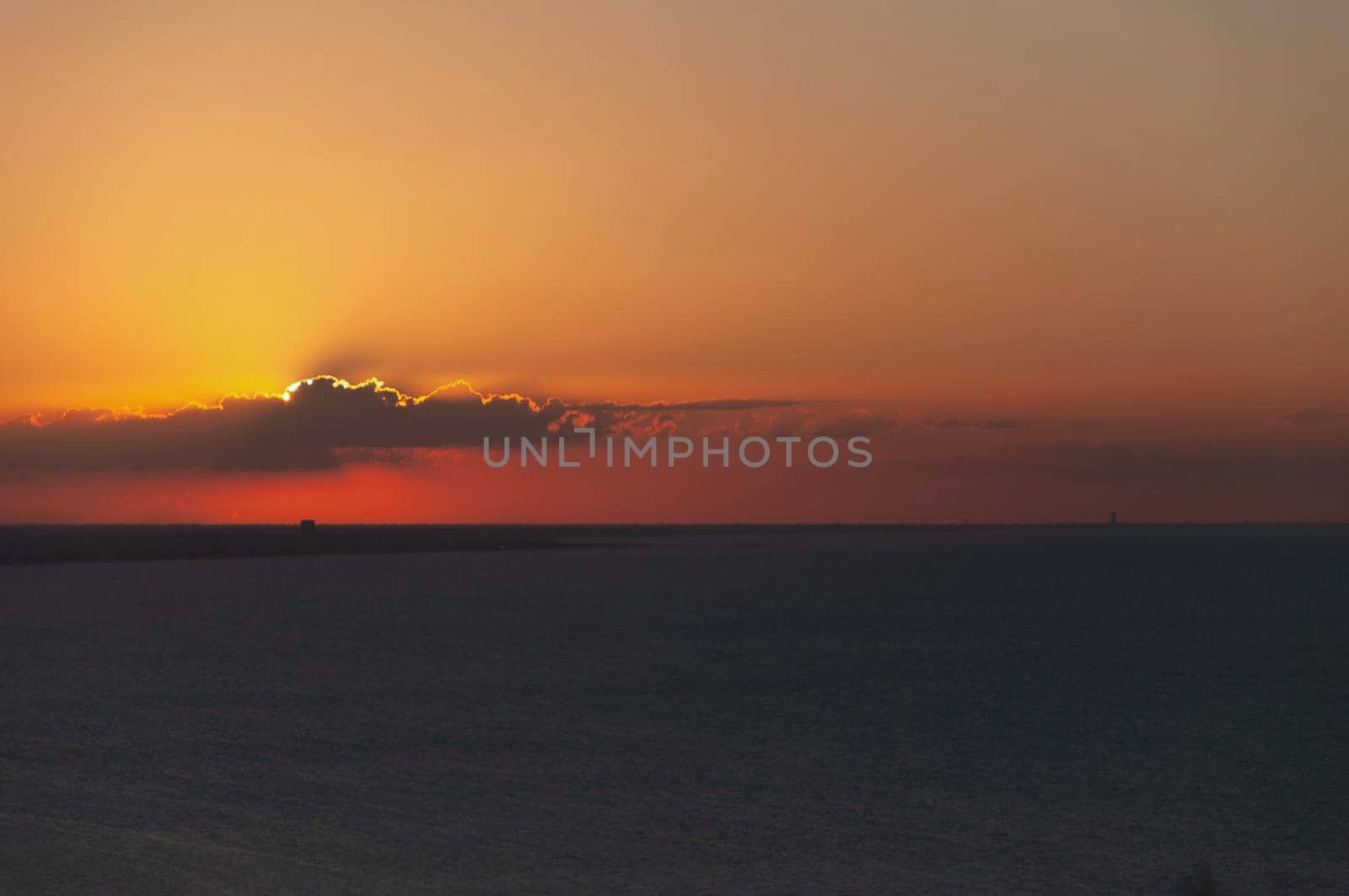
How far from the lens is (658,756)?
30344mm

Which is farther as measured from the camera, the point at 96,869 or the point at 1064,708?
the point at 1064,708

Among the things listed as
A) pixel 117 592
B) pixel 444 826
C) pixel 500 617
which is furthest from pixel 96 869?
pixel 117 592

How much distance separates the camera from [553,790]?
25.7 meters

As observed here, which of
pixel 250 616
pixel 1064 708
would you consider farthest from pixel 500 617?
pixel 1064 708

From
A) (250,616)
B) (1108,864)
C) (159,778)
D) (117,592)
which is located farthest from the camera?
(117,592)

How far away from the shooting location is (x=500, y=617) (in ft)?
250

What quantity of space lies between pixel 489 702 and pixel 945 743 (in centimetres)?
1284

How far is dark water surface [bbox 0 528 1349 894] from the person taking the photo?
65.1 feet

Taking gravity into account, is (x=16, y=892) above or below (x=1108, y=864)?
above

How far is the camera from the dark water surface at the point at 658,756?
1984 centimetres

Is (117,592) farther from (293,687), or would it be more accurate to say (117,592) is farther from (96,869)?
(96,869)

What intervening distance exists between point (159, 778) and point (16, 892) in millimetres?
10027

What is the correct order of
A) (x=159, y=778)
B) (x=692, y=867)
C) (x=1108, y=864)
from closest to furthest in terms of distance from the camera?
(x=692, y=867) < (x=1108, y=864) < (x=159, y=778)

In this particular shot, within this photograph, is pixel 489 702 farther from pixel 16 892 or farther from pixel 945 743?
pixel 16 892
